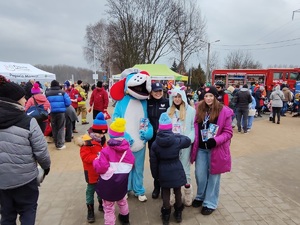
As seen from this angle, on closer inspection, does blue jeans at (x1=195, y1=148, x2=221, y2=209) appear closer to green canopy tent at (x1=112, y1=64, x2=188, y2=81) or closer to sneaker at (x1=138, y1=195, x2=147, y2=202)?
sneaker at (x1=138, y1=195, x2=147, y2=202)

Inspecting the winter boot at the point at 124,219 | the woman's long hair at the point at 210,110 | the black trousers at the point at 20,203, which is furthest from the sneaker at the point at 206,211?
the black trousers at the point at 20,203

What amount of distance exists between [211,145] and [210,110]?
50 centimetres

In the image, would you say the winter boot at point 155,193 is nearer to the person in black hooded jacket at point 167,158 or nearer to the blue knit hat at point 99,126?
the person in black hooded jacket at point 167,158

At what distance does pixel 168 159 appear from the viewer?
309 cm

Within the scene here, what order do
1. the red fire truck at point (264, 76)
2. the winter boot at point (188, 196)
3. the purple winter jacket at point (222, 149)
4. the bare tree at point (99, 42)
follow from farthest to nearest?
the bare tree at point (99, 42) → the red fire truck at point (264, 76) → the winter boot at point (188, 196) → the purple winter jacket at point (222, 149)

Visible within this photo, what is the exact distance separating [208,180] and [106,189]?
153cm

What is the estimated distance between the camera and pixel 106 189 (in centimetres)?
284

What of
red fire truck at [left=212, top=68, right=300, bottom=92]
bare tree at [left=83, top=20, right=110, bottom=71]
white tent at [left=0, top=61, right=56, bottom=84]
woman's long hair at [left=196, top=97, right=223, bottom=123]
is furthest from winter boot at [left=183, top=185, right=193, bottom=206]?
bare tree at [left=83, top=20, right=110, bottom=71]

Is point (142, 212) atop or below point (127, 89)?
below

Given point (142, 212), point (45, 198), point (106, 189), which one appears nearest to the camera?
point (106, 189)

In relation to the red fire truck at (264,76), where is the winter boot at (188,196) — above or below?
below

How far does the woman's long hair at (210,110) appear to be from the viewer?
3423 mm

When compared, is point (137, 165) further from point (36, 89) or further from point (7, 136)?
point (36, 89)

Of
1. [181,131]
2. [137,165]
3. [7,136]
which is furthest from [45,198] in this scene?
[181,131]
